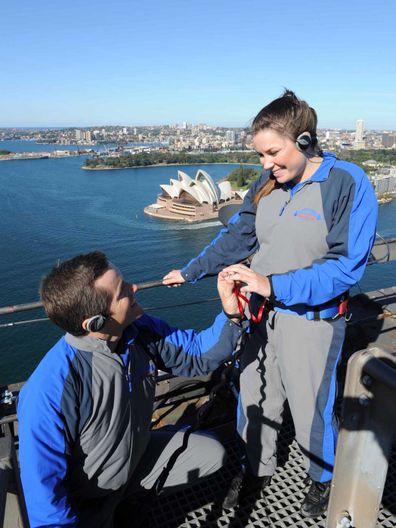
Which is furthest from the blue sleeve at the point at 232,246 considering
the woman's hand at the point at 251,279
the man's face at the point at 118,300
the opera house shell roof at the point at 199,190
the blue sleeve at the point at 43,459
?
the opera house shell roof at the point at 199,190

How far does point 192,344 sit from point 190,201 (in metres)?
37.5

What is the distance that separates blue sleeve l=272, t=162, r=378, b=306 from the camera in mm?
1166

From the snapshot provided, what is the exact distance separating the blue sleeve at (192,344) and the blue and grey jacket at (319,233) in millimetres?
238

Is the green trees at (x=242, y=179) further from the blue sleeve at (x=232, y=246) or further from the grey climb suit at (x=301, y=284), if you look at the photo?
the grey climb suit at (x=301, y=284)

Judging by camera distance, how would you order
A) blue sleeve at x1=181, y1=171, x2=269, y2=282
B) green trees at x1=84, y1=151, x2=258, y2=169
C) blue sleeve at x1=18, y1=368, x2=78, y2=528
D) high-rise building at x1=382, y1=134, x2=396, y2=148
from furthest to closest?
high-rise building at x1=382, y1=134, x2=396, y2=148 → green trees at x1=84, y1=151, x2=258, y2=169 → blue sleeve at x1=181, y1=171, x2=269, y2=282 → blue sleeve at x1=18, y1=368, x2=78, y2=528

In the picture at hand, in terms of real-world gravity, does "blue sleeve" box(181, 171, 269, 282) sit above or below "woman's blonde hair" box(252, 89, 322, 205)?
below

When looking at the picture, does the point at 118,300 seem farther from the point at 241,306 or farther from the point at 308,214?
the point at 308,214

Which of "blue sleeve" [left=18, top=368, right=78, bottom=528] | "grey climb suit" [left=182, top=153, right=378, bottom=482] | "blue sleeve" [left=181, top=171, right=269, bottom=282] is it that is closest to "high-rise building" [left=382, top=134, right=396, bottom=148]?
"blue sleeve" [left=181, top=171, right=269, bottom=282]

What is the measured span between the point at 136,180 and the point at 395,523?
53795mm

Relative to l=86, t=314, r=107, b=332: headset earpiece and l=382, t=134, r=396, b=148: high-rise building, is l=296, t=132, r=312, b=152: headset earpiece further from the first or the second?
l=382, t=134, r=396, b=148: high-rise building

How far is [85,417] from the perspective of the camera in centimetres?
108

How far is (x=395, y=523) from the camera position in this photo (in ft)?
4.58

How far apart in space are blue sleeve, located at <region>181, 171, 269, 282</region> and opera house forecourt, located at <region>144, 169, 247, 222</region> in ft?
110

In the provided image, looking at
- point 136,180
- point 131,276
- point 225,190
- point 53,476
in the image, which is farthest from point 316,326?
point 136,180
